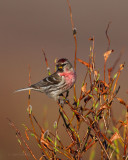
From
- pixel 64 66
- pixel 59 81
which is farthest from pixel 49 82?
pixel 64 66

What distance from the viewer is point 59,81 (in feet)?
11.2

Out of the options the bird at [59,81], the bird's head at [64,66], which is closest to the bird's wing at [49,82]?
the bird at [59,81]

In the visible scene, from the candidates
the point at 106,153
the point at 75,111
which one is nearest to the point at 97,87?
the point at 75,111

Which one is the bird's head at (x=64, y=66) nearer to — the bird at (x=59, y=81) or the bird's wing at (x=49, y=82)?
the bird at (x=59, y=81)

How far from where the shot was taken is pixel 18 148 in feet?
13.1

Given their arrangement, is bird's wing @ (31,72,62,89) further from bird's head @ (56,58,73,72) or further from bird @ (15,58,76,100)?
bird's head @ (56,58,73,72)

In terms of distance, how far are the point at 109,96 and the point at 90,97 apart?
0.12m

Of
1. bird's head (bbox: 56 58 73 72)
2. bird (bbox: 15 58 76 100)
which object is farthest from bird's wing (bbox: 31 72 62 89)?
bird's head (bbox: 56 58 73 72)

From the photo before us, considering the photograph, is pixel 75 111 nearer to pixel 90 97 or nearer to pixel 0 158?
pixel 90 97

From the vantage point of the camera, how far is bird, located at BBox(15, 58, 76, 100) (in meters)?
3.13

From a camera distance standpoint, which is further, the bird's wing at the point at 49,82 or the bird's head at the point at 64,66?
the bird's wing at the point at 49,82

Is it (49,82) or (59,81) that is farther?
(49,82)

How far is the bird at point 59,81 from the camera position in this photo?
313 centimetres

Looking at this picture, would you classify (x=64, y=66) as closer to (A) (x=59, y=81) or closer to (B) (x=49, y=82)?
(A) (x=59, y=81)
